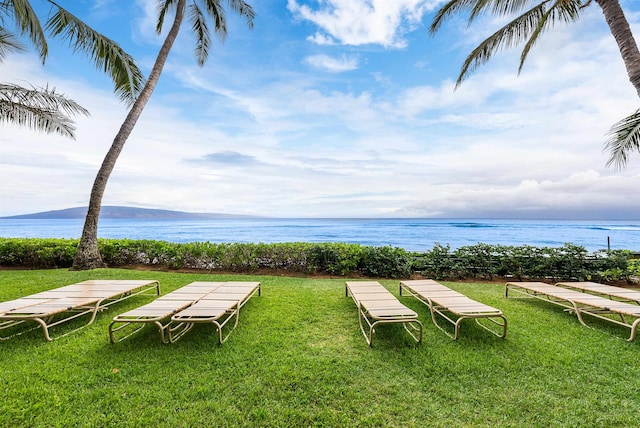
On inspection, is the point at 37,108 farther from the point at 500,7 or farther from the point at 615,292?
the point at 615,292

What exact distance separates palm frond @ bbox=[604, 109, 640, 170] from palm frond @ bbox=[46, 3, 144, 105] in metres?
13.2

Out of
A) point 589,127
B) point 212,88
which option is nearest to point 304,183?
point 212,88

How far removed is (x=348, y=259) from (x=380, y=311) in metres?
3.97

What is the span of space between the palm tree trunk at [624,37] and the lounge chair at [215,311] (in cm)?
836

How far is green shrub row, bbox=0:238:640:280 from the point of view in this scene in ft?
22.4

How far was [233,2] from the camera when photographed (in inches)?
397

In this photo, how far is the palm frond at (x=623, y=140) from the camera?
187 inches

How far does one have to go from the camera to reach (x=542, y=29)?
6906 mm

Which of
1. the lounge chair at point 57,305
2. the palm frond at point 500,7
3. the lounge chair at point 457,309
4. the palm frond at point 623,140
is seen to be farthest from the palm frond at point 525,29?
the lounge chair at point 57,305

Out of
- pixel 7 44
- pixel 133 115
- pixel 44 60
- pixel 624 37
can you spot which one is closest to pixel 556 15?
pixel 624 37

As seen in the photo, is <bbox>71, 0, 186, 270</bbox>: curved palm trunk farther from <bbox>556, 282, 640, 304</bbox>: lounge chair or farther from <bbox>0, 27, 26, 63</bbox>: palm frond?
<bbox>556, 282, 640, 304</bbox>: lounge chair

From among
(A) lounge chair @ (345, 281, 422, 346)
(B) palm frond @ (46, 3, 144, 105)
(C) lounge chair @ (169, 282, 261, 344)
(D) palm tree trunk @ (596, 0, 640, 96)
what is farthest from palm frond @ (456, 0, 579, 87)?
(B) palm frond @ (46, 3, 144, 105)

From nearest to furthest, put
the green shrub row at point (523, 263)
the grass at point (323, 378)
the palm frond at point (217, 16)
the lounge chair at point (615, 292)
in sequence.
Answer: the grass at point (323, 378)
the lounge chair at point (615, 292)
the green shrub row at point (523, 263)
the palm frond at point (217, 16)

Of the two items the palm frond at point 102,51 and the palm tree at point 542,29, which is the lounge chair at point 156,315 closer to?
the palm frond at point 102,51
